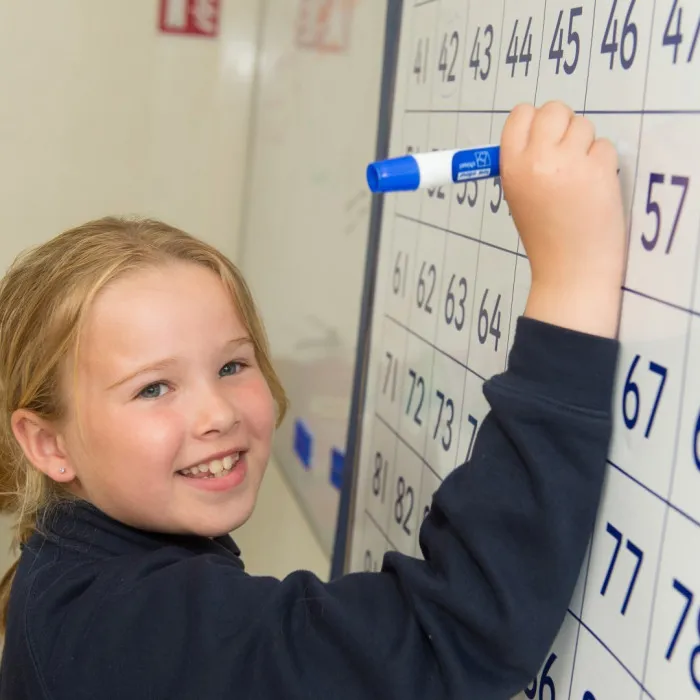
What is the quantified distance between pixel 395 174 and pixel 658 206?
0.46 ft

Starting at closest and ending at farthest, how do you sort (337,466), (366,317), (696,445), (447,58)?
(696,445)
(447,58)
(366,317)
(337,466)

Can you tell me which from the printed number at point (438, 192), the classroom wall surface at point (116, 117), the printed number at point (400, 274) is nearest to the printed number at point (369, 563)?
the printed number at point (400, 274)

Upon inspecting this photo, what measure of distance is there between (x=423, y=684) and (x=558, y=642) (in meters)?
0.09

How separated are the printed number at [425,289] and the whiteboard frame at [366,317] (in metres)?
0.14

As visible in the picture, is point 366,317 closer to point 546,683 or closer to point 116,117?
point 546,683

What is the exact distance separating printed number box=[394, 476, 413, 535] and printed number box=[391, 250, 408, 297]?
0.18 metres

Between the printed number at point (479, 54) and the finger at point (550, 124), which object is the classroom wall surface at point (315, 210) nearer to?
the printed number at point (479, 54)

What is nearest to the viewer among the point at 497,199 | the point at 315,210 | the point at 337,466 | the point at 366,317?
the point at 497,199

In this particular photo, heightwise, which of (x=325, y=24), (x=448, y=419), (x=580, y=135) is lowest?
(x=448, y=419)

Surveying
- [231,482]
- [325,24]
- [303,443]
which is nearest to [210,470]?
[231,482]

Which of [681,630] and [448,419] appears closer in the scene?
[681,630]

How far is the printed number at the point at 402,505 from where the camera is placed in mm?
846

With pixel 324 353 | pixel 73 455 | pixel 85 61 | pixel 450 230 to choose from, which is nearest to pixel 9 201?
pixel 85 61

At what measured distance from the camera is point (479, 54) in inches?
27.3
